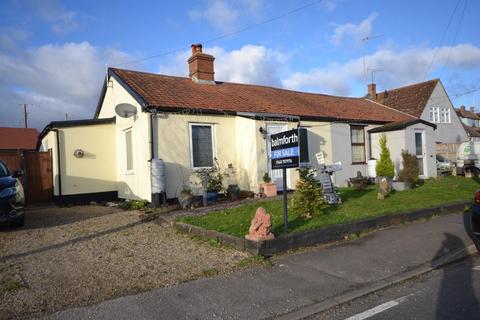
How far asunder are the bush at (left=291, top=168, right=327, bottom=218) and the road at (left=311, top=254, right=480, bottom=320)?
3.13m

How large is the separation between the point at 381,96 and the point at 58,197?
23.1 metres

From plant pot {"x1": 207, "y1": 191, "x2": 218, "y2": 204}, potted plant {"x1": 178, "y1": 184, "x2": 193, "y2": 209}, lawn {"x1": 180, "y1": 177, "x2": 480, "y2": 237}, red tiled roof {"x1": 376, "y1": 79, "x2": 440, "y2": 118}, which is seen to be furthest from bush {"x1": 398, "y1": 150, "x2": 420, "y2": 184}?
red tiled roof {"x1": 376, "y1": 79, "x2": 440, "y2": 118}

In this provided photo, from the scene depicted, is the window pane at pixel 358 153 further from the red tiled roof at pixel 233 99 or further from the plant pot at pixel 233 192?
the plant pot at pixel 233 192

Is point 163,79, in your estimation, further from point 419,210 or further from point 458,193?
point 458,193

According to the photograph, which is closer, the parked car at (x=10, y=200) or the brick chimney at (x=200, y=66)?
the parked car at (x=10, y=200)

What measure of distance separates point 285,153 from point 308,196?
1.88 m

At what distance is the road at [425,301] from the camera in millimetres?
4103

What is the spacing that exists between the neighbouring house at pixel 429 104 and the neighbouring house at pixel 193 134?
959 cm

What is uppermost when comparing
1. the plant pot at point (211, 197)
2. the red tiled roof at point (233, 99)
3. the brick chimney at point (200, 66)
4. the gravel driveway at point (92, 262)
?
the brick chimney at point (200, 66)

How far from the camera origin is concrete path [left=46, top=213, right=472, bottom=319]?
4.24 metres

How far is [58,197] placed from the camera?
45.3 ft

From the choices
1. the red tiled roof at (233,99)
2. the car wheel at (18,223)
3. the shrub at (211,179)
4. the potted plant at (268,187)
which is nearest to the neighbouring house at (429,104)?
the red tiled roof at (233,99)

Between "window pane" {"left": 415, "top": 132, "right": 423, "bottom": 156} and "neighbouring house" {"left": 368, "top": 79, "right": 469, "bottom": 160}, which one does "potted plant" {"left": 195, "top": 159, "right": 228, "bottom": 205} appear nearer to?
"window pane" {"left": 415, "top": 132, "right": 423, "bottom": 156}

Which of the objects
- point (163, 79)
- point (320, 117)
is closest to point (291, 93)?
point (320, 117)
